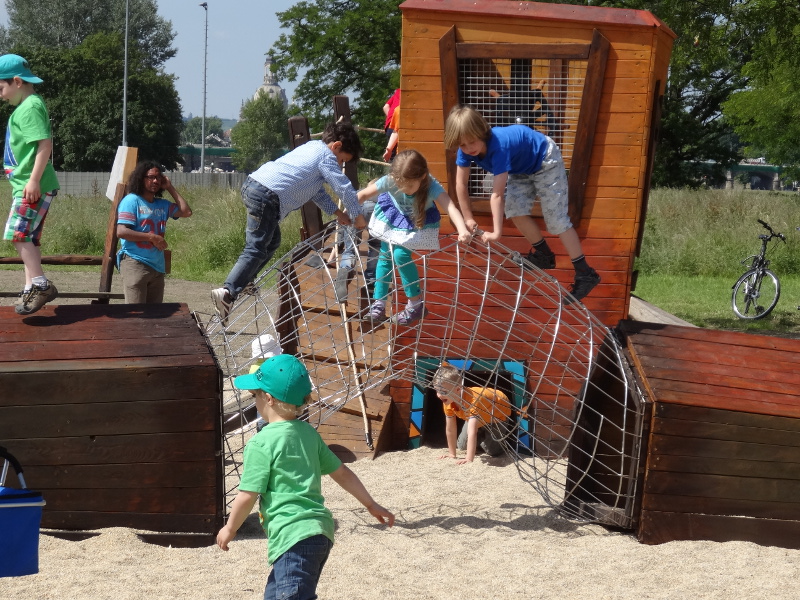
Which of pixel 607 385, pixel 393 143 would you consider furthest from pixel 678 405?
pixel 393 143

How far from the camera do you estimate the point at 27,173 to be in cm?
567

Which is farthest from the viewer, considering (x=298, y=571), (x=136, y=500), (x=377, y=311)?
(x=377, y=311)

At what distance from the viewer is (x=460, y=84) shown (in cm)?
712

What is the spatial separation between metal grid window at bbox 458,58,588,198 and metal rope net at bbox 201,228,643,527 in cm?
93

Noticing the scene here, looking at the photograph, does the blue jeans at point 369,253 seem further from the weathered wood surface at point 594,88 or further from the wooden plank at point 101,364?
the wooden plank at point 101,364

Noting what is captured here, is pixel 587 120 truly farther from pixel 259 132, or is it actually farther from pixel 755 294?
pixel 259 132

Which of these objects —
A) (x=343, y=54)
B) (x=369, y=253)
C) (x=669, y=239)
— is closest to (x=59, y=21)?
(x=343, y=54)

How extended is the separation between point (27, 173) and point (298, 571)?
3.17 metres

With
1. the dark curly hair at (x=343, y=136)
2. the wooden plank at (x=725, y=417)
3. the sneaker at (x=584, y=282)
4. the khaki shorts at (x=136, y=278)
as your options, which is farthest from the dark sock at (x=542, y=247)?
the khaki shorts at (x=136, y=278)

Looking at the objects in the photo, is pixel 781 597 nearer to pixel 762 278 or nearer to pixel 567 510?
pixel 567 510

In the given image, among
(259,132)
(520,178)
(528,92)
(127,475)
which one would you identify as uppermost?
(259,132)

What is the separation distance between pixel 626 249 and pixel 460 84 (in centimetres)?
166

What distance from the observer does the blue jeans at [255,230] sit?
6527mm

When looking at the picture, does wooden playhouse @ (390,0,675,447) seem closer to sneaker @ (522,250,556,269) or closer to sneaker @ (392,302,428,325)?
sneaker @ (522,250,556,269)
